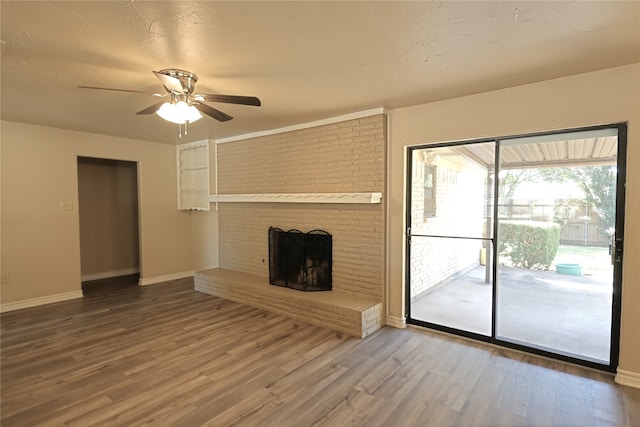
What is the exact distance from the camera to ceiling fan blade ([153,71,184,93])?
86.8 inches

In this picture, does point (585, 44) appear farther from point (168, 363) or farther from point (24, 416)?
point (24, 416)

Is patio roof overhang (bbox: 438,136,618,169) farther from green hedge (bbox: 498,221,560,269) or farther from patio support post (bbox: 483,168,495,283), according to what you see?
green hedge (bbox: 498,221,560,269)

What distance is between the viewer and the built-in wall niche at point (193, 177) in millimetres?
5594

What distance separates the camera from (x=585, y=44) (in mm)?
2076

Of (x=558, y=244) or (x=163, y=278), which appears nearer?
(x=558, y=244)

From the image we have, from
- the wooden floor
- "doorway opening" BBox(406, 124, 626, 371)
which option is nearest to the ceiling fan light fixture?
the wooden floor

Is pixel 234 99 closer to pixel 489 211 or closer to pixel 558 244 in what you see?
pixel 489 211

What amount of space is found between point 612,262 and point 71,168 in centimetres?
625

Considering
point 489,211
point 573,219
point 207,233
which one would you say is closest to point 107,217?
point 207,233

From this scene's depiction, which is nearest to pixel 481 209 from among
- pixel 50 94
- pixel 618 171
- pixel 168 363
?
pixel 618 171

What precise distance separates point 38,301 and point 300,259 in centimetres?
355

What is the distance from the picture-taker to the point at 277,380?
8.23 feet

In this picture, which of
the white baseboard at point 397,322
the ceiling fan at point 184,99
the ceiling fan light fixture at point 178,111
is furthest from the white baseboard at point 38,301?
the white baseboard at point 397,322

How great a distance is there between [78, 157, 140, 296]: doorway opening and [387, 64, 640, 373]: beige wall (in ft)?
15.2
